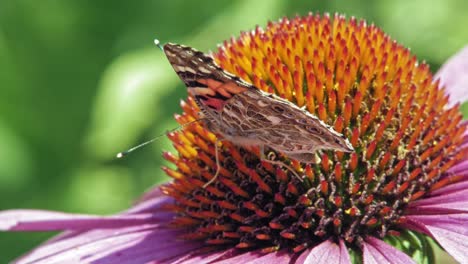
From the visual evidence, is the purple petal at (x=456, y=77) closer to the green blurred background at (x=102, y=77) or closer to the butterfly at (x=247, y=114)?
the butterfly at (x=247, y=114)

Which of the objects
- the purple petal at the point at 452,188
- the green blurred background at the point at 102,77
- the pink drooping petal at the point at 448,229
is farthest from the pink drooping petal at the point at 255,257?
the green blurred background at the point at 102,77

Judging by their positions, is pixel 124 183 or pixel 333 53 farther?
pixel 124 183

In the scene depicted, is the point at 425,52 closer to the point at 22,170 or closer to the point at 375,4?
the point at 375,4

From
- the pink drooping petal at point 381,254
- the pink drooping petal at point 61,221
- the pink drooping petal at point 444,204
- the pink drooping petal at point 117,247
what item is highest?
the pink drooping petal at point 61,221

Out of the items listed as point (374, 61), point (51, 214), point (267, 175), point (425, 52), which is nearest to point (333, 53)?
point (374, 61)

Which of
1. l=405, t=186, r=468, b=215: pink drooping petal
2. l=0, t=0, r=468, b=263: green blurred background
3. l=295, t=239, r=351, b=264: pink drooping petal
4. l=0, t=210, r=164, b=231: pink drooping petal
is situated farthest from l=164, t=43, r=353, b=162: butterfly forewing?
l=0, t=0, r=468, b=263: green blurred background

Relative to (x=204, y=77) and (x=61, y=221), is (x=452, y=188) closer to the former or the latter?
(x=204, y=77)
